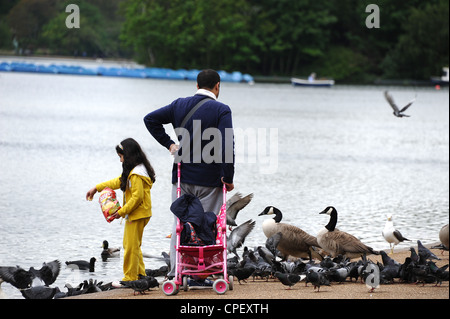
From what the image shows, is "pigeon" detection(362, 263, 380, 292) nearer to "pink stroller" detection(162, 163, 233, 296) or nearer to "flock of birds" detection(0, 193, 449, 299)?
"flock of birds" detection(0, 193, 449, 299)

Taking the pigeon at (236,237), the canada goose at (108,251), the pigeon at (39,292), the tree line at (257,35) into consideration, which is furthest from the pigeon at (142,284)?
the tree line at (257,35)

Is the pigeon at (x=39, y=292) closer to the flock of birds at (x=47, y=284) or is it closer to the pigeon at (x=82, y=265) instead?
the flock of birds at (x=47, y=284)

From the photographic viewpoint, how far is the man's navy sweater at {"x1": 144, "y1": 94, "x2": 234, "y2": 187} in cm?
704

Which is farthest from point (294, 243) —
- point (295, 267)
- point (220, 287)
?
point (220, 287)

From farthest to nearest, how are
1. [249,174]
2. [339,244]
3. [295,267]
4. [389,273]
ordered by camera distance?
[249,174], [339,244], [295,267], [389,273]

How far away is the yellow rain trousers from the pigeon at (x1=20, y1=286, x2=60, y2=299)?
2.37 ft

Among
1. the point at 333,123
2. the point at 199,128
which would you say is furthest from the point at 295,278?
the point at 333,123

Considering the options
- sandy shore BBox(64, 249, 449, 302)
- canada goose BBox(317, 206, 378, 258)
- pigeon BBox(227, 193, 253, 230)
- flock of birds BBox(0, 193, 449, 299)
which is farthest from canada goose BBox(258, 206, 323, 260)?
sandy shore BBox(64, 249, 449, 302)

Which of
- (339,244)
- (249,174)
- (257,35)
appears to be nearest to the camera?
(339,244)

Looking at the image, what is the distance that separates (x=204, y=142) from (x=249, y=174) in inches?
534

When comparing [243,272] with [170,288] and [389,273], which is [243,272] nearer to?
[170,288]

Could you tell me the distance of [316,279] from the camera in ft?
24.2

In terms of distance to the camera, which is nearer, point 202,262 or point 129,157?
point 202,262

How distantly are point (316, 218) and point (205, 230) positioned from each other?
22.4 feet
